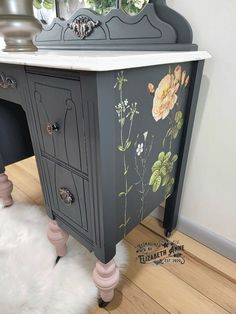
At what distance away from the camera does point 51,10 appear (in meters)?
0.97

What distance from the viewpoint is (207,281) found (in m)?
0.86

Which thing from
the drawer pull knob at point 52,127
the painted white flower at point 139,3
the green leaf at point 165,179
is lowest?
the green leaf at point 165,179

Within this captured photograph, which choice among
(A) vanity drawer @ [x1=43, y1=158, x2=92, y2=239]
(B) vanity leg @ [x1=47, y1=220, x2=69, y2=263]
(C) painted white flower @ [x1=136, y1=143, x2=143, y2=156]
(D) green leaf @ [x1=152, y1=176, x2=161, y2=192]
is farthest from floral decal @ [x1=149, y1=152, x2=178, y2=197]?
(B) vanity leg @ [x1=47, y1=220, x2=69, y2=263]

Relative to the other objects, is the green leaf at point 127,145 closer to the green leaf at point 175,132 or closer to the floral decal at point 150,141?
the floral decal at point 150,141

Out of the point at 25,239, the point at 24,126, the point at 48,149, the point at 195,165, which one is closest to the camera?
the point at 48,149

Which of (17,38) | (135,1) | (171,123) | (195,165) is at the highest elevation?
(135,1)

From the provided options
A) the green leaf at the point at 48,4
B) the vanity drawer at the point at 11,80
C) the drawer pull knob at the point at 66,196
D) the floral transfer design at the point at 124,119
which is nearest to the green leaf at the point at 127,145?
the floral transfer design at the point at 124,119

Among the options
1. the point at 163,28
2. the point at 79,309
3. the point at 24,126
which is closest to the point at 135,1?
the point at 163,28

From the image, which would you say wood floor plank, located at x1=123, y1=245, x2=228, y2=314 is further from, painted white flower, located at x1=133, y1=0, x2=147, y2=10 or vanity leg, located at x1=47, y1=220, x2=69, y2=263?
painted white flower, located at x1=133, y1=0, x2=147, y2=10

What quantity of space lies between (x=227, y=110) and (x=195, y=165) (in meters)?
0.25

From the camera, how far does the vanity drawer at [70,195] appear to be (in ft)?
1.98

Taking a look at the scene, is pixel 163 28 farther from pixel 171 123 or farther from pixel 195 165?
pixel 195 165

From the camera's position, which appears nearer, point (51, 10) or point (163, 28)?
point (163, 28)

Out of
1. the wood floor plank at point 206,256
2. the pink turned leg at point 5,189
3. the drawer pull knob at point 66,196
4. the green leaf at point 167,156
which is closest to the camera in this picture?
the drawer pull knob at point 66,196
